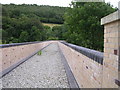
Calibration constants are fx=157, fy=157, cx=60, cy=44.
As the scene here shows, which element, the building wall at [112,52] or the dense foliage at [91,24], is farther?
the dense foliage at [91,24]

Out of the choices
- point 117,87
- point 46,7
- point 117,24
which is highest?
point 46,7

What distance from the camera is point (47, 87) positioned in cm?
455

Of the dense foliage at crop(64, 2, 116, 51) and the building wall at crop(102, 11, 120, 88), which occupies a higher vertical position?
the dense foliage at crop(64, 2, 116, 51)

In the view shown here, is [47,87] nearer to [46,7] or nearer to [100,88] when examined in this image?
[100,88]

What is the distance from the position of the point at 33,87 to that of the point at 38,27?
109 feet

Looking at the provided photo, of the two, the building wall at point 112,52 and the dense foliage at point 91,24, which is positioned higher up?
the dense foliage at point 91,24

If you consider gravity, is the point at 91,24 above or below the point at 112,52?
above

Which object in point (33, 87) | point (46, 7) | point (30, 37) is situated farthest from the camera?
point (46, 7)

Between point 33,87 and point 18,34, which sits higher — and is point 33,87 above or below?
below

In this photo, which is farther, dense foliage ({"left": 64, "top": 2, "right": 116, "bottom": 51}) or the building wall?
dense foliage ({"left": 64, "top": 2, "right": 116, "bottom": 51})

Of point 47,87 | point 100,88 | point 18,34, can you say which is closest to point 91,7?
point 47,87

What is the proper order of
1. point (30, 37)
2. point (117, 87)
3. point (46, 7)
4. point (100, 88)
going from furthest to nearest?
point (46, 7) → point (30, 37) → point (100, 88) → point (117, 87)

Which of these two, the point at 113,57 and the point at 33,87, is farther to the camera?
the point at 33,87

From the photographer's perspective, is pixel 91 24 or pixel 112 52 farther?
pixel 91 24
